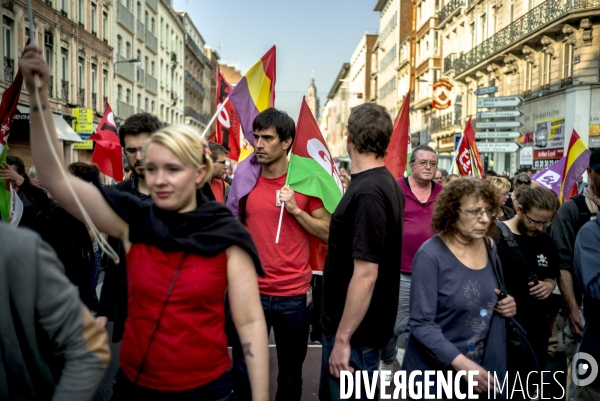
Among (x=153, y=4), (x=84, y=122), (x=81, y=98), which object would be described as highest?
(x=153, y=4)

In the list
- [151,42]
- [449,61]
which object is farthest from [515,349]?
[151,42]

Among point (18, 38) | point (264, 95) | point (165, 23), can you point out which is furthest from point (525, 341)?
point (165, 23)

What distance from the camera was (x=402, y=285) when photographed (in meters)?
5.74

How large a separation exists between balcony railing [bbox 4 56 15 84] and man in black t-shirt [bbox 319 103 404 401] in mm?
22835

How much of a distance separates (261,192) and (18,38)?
2298 cm

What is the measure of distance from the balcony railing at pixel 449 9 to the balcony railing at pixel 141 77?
70.9 ft

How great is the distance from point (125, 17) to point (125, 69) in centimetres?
329

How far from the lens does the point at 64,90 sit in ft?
98.1

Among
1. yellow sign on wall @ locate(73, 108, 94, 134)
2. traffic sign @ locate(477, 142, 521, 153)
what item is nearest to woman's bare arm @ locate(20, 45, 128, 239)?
traffic sign @ locate(477, 142, 521, 153)

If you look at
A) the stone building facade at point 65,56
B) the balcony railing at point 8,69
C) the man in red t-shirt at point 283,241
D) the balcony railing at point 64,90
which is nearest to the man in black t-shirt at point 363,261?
the man in red t-shirt at point 283,241

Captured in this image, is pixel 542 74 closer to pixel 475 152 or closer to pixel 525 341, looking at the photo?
pixel 475 152

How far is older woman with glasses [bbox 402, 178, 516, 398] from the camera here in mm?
3135

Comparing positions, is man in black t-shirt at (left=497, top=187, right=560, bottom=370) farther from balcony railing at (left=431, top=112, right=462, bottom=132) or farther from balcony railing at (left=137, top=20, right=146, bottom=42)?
balcony railing at (left=137, top=20, right=146, bottom=42)

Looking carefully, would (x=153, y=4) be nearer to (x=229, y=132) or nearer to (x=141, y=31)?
(x=141, y=31)
